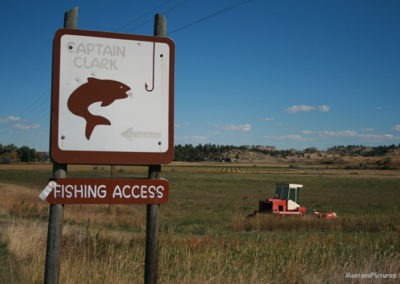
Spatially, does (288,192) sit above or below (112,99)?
below

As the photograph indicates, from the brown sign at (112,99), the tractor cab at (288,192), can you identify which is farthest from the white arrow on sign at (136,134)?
the tractor cab at (288,192)

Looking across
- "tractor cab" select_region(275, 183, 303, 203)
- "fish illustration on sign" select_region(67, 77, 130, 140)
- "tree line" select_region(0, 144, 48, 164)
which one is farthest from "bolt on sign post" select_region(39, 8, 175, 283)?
"tree line" select_region(0, 144, 48, 164)

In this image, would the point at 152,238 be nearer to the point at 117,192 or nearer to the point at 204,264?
the point at 117,192

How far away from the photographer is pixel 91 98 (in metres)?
3.37

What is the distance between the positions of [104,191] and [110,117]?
58cm

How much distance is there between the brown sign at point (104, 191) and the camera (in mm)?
3307

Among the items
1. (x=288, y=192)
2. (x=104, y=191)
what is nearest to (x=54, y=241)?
(x=104, y=191)

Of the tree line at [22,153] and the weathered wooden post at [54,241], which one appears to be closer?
the weathered wooden post at [54,241]

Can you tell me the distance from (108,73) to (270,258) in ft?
14.5

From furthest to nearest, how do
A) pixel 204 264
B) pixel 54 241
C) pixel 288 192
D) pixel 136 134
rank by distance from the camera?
1. pixel 288 192
2. pixel 204 264
3. pixel 136 134
4. pixel 54 241

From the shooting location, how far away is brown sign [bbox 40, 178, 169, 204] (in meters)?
3.31

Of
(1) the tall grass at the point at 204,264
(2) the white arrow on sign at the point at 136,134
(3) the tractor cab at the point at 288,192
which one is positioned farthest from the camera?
(3) the tractor cab at the point at 288,192

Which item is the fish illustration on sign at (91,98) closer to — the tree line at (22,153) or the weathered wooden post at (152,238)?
the weathered wooden post at (152,238)

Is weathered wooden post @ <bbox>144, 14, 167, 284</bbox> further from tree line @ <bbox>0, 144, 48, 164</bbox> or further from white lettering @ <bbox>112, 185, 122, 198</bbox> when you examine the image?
tree line @ <bbox>0, 144, 48, 164</bbox>
